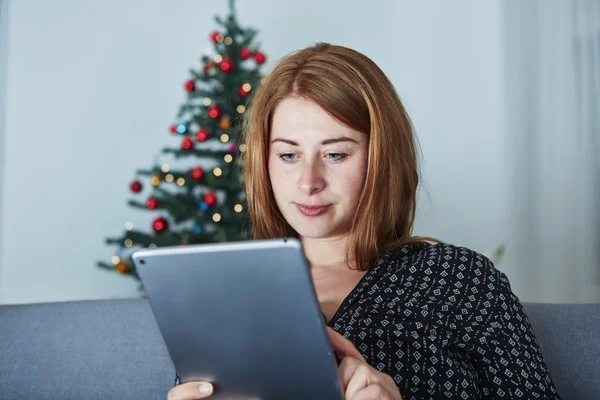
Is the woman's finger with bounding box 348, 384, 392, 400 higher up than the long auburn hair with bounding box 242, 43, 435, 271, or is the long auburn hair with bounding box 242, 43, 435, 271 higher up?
the long auburn hair with bounding box 242, 43, 435, 271

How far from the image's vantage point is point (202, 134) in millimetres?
3359

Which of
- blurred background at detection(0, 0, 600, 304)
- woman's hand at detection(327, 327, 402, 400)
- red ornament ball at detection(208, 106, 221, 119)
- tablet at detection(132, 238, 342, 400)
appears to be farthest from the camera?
blurred background at detection(0, 0, 600, 304)

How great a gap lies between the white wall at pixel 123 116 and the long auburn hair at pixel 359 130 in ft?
8.07

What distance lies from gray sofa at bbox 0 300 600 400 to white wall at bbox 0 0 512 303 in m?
2.48

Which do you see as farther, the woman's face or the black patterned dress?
the woman's face

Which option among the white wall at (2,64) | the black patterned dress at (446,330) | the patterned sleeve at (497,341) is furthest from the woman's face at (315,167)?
the white wall at (2,64)

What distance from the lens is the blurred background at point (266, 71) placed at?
144 inches

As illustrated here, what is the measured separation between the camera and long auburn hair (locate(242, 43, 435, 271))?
1433 millimetres

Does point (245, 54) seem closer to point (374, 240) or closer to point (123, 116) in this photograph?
point (123, 116)

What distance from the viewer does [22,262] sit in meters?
4.02

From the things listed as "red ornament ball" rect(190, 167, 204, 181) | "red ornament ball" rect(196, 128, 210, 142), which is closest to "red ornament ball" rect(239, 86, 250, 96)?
"red ornament ball" rect(196, 128, 210, 142)

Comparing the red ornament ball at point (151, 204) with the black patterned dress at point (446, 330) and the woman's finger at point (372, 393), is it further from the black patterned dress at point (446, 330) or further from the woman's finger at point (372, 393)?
the woman's finger at point (372, 393)

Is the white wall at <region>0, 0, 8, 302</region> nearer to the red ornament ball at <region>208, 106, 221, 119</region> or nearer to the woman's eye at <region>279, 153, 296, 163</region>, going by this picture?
the red ornament ball at <region>208, 106, 221, 119</region>

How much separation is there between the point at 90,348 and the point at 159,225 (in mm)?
1841
